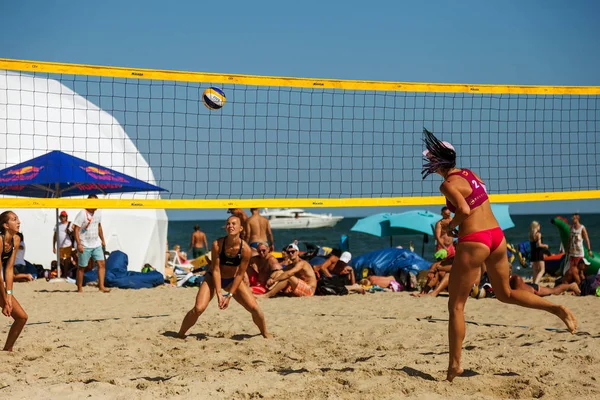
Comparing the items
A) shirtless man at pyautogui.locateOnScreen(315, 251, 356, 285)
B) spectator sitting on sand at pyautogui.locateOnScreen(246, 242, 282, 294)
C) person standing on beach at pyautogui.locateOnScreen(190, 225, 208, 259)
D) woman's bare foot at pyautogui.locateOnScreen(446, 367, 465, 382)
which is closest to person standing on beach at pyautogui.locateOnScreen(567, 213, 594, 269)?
shirtless man at pyautogui.locateOnScreen(315, 251, 356, 285)

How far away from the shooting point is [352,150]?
7117 mm

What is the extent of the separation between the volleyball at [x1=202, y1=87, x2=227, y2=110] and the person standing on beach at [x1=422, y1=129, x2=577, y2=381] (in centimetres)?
307

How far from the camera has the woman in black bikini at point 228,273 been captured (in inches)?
212

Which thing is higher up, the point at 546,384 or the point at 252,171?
the point at 252,171

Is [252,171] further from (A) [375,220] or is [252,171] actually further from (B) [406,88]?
(A) [375,220]

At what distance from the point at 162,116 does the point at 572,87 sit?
355cm

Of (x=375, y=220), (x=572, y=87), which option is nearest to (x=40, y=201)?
(x=572, y=87)

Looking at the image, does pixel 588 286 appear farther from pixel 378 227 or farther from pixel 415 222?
pixel 378 227

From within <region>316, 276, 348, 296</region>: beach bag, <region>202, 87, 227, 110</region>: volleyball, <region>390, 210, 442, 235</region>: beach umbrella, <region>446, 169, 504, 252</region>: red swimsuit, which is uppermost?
<region>202, 87, 227, 110</region>: volleyball

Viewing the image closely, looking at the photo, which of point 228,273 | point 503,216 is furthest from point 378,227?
point 228,273

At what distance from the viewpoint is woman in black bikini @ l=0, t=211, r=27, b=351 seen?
4.80 m

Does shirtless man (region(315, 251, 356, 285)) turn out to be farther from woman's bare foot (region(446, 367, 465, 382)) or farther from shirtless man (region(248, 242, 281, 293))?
woman's bare foot (region(446, 367, 465, 382))

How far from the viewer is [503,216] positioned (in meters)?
13.6

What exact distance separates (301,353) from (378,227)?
9.62 m
